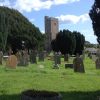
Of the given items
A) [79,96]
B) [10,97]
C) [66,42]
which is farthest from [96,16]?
[66,42]

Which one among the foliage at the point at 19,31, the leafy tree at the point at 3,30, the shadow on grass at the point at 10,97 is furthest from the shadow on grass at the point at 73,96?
the foliage at the point at 19,31

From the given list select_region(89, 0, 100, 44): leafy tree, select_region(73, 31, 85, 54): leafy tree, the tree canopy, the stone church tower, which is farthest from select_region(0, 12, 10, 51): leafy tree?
the stone church tower

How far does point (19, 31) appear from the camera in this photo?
10975cm

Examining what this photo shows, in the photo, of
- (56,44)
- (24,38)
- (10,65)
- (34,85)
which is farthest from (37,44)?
(34,85)

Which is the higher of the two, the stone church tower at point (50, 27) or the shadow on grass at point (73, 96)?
the stone church tower at point (50, 27)

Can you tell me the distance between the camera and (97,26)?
17.1m

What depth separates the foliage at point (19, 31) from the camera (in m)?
107

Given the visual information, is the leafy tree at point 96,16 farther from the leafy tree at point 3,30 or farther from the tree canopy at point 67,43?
the tree canopy at point 67,43

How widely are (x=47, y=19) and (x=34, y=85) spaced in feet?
552

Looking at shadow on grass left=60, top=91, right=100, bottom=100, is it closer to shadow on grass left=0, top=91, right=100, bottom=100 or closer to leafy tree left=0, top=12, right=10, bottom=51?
shadow on grass left=0, top=91, right=100, bottom=100

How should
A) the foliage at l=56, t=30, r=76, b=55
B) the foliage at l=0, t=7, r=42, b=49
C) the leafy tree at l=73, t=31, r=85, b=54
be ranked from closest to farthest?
1. the foliage at l=0, t=7, r=42, b=49
2. the foliage at l=56, t=30, r=76, b=55
3. the leafy tree at l=73, t=31, r=85, b=54

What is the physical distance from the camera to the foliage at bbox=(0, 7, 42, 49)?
10675 cm

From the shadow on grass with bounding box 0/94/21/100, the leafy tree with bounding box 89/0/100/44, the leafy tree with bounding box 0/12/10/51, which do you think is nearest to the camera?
the shadow on grass with bounding box 0/94/21/100

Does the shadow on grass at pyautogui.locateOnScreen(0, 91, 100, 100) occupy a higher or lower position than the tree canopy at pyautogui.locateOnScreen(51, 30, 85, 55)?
lower
